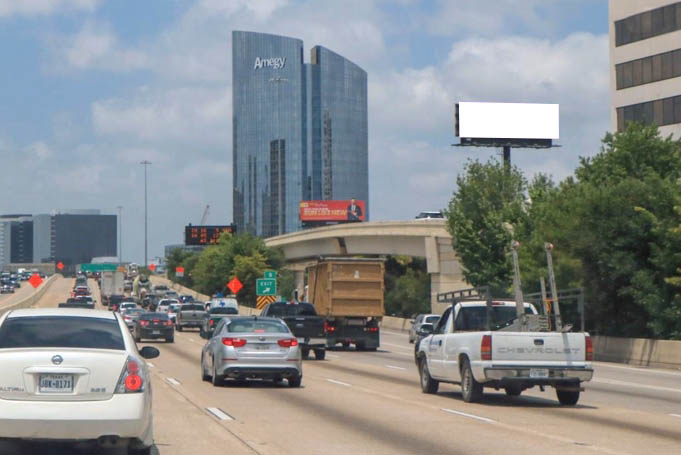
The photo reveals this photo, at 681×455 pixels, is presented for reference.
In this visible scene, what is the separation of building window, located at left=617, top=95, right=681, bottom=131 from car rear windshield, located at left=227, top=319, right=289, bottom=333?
49385mm

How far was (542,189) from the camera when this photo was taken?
64375 millimetres

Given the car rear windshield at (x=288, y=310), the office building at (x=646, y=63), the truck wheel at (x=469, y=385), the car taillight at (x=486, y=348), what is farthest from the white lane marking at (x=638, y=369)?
the office building at (x=646, y=63)

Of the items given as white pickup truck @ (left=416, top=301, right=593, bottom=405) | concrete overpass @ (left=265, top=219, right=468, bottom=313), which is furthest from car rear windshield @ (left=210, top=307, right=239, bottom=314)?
white pickup truck @ (left=416, top=301, right=593, bottom=405)

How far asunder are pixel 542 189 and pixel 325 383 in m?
40.8

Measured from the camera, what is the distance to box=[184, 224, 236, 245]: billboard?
12374cm

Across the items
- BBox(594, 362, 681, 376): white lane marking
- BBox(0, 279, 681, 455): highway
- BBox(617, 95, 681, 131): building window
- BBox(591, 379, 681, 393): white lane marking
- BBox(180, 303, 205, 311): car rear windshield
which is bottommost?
BBox(594, 362, 681, 376): white lane marking

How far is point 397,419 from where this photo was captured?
17.1 m

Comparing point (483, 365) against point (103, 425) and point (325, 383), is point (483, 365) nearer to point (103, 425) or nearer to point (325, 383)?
point (325, 383)

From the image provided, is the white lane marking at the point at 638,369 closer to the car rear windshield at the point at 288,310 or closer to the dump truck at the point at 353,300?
the dump truck at the point at 353,300

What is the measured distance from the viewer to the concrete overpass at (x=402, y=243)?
78188 mm

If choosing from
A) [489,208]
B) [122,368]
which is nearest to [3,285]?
[489,208]

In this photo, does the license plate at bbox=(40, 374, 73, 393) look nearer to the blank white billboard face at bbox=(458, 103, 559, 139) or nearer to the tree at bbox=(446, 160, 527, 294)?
the tree at bbox=(446, 160, 527, 294)

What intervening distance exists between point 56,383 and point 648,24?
6740cm

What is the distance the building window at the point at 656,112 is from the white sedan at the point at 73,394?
62.0 metres
